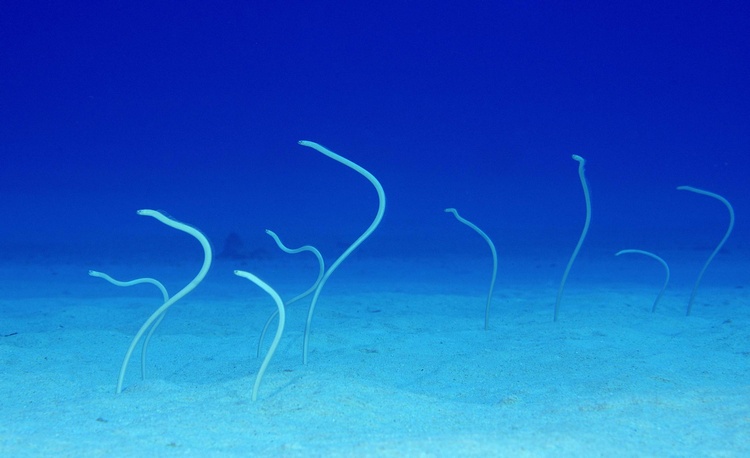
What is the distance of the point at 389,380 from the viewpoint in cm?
329

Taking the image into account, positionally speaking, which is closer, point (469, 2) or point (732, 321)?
point (732, 321)

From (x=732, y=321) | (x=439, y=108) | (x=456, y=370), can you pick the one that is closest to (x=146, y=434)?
(x=456, y=370)

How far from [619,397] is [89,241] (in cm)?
1875

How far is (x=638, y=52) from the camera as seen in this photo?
2817 cm

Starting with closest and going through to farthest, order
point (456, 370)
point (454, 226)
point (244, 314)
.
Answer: point (456, 370), point (244, 314), point (454, 226)

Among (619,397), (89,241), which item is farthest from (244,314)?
(89,241)

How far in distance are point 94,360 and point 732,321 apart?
5.61 metres

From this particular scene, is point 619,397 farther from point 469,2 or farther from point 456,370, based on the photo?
point 469,2

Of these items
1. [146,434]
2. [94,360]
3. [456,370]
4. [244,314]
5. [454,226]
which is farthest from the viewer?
[454,226]

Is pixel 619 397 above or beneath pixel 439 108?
beneath

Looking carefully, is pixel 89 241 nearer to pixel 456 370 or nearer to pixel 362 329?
pixel 362 329

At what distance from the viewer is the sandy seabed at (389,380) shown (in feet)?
6.59

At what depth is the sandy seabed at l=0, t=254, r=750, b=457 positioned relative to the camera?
2008 millimetres

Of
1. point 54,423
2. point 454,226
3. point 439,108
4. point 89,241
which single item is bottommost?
point 54,423
